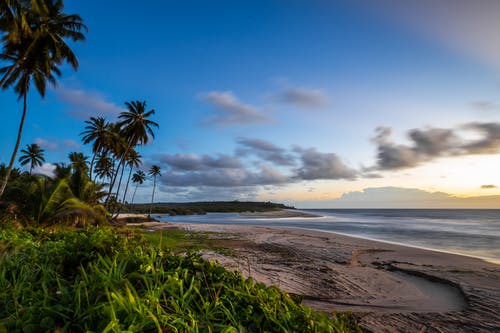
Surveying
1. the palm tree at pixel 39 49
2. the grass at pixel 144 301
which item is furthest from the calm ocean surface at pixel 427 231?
the palm tree at pixel 39 49

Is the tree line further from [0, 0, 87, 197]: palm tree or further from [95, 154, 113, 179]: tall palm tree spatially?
[95, 154, 113, 179]: tall palm tree

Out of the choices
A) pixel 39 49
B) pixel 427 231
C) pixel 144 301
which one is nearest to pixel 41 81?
pixel 39 49

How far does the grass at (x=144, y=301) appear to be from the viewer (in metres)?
1.29

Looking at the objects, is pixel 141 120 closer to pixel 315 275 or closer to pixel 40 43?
pixel 40 43

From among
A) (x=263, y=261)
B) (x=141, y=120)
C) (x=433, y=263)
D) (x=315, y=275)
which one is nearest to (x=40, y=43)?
(x=141, y=120)

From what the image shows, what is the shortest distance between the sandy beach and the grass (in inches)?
67.9

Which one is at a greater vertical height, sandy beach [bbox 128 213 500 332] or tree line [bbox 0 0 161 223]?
tree line [bbox 0 0 161 223]

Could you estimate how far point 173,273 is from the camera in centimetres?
173

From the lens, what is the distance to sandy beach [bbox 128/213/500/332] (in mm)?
5320

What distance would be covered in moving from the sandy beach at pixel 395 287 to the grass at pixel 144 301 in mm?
1724

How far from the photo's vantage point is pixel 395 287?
7.84 metres

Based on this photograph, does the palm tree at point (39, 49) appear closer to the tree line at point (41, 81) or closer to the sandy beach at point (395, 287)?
the tree line at point (41, 81)

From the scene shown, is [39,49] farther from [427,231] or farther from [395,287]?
[427,231]

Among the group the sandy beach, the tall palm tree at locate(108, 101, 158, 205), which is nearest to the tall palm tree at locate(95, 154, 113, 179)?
the tall palm tree at locate(108, 101, 158, 205)
